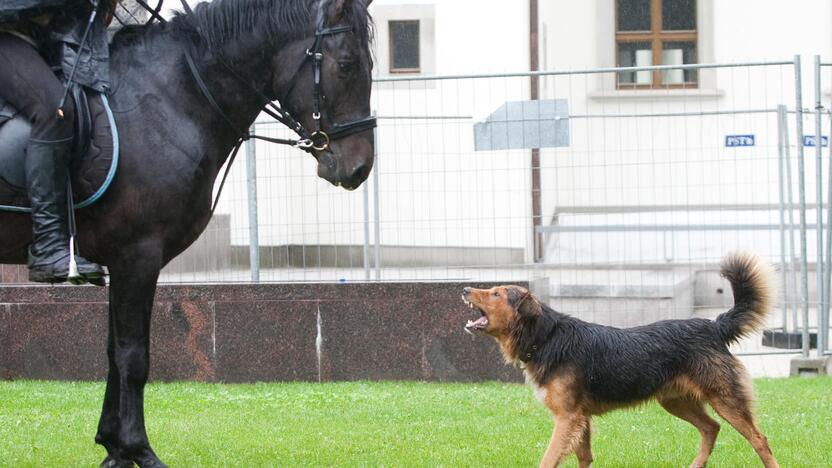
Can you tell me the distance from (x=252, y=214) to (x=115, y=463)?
568 cm

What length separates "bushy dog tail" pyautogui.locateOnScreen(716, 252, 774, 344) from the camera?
297 inches

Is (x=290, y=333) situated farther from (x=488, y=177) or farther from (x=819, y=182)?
(x=819, y=182)

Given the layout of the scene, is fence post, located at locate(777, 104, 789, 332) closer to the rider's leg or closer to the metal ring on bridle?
the metal ring on bridle

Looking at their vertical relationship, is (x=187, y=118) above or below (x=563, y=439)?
Answer: above

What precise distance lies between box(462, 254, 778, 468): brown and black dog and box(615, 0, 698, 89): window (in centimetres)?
1594

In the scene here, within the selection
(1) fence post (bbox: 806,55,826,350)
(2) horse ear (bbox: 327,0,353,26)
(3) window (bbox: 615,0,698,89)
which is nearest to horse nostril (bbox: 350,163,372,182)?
(2) horse ear (bbox: 327,0,353,26)

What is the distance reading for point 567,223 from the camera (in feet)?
44.0

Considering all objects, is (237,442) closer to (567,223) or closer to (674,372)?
(674,372)

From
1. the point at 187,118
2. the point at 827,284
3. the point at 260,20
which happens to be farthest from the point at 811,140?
the point at 187,118

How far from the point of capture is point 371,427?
892 cm

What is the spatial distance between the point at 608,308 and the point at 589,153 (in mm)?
1783

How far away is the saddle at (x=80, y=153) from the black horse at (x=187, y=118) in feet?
0.25

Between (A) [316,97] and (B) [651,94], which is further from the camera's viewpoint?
(B) [651,94]

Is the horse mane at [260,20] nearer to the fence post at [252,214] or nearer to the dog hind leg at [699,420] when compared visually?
the dog hind leg at [699,420]
